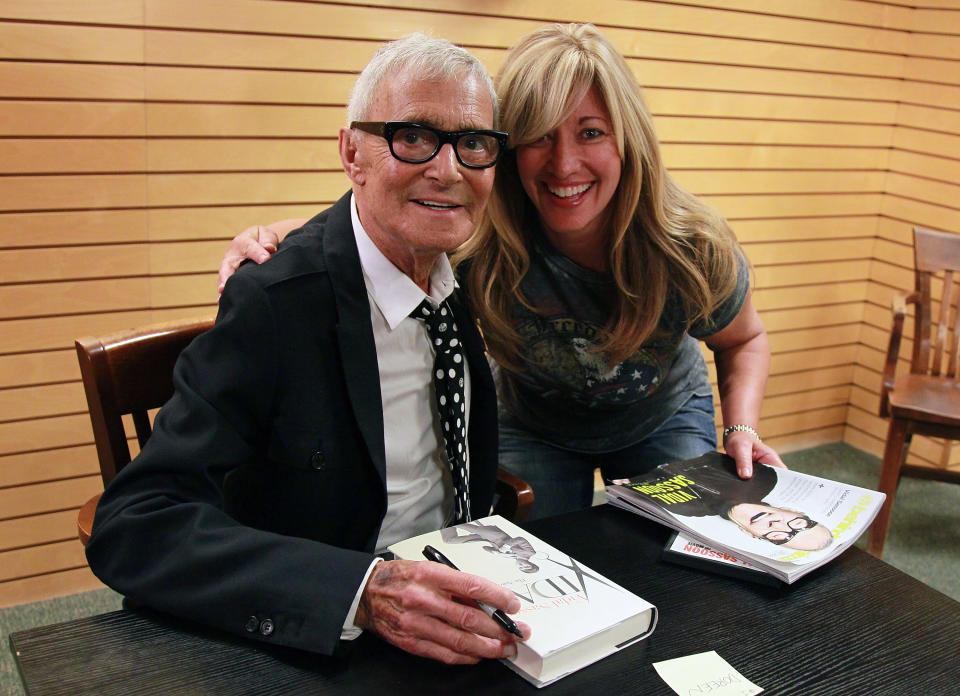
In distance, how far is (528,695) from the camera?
109 centimetres

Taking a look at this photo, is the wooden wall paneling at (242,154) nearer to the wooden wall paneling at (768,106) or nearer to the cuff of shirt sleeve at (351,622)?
the wooden wall paneling at (768,106)

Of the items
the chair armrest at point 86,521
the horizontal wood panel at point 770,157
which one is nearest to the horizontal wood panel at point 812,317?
the horizontal wood panel at point 770,157

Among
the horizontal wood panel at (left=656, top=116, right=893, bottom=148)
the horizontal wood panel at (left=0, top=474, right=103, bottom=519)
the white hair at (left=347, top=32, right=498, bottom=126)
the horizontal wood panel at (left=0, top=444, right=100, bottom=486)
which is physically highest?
the white hair at (left=347, top=32, right=498, bottom=126)

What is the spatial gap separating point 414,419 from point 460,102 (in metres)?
0.58

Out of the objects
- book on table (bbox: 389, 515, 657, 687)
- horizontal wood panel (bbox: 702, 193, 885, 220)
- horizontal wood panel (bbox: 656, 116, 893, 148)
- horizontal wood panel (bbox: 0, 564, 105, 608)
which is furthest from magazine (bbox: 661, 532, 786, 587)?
horizontal wood panel (bbox: 702, 193, 885, 220)

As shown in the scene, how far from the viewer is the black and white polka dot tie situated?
5.37ft

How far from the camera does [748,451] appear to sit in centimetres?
179

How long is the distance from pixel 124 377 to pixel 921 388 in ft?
10.3

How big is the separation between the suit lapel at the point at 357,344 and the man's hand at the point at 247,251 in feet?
0.47

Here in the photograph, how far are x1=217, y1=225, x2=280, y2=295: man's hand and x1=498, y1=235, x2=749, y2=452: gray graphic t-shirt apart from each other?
0.62 m

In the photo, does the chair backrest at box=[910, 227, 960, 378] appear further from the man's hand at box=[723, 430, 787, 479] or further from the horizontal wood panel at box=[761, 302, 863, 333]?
the man's hand at box=[723, 430, 787, 479]

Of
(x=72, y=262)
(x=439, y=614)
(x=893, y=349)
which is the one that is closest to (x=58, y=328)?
(x=72, y=262)

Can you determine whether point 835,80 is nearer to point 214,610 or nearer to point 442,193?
point 442,193

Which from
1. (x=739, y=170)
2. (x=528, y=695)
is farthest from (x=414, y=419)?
(x=739, y=170)
